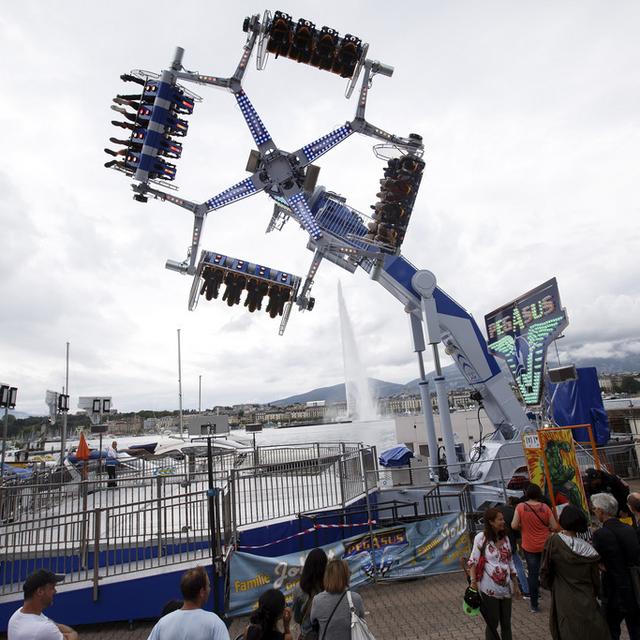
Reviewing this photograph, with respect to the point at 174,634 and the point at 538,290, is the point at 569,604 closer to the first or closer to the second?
the point at 174,634

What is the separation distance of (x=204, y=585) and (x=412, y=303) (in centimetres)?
1412

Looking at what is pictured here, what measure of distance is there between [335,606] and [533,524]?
4.06 meters

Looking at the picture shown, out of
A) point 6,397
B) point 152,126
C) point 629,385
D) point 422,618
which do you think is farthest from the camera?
point 629,385

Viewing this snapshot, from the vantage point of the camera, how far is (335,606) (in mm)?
4082

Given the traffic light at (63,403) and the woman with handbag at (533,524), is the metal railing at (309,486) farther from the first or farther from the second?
the traffic light at (63,403)

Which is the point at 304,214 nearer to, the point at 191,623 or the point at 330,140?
the point at 330,140

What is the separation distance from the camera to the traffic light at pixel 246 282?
55.3 feet

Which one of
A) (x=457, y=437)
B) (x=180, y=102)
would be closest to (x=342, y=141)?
(x=180, y=102)

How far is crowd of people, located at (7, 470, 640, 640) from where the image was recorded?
12.5 feet

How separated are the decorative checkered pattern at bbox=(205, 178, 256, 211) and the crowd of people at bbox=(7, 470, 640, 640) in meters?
13.9

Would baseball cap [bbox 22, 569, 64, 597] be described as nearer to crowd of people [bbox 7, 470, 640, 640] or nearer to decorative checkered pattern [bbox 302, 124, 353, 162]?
crowd of people [bbox 7, 470, 640, 640]

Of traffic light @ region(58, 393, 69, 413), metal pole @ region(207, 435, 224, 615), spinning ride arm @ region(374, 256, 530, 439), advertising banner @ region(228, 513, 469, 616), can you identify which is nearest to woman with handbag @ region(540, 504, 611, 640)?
advertising banner @ region(228, 513, 469, 616)

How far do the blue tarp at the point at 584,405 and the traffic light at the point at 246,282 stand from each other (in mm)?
11186

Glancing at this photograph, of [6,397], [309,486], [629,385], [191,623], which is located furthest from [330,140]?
[629,385]
